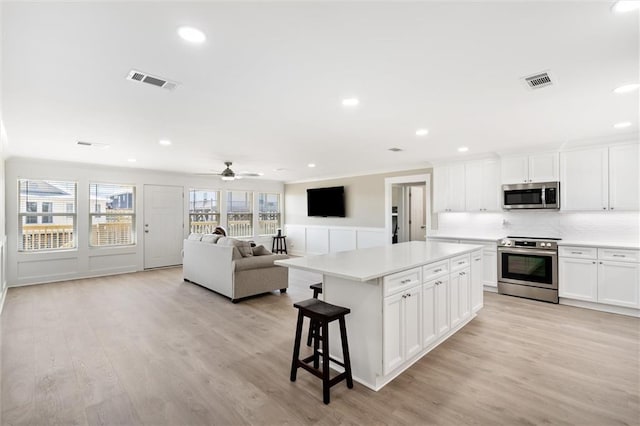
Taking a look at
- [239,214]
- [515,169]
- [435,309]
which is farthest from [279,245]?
[435,309]

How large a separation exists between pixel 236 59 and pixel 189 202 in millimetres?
6727

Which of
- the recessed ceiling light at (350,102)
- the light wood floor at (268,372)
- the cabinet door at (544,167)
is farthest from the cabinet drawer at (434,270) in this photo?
the cabinet door at (544,167)

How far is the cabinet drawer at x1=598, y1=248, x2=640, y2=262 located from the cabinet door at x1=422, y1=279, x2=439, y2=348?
9.85ft

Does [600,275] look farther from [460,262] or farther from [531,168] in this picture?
[460,262]

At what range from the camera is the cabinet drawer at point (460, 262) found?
335cm

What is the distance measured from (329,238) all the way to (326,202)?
1.03 m

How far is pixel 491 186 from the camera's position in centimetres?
554

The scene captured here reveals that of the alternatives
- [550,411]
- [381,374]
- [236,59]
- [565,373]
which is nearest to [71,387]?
[381,374]

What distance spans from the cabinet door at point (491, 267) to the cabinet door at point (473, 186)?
861mm

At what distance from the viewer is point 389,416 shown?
207 cm

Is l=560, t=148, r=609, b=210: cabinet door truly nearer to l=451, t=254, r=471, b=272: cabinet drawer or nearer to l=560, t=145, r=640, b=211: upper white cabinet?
l=560, t=145, r=640, b=211: upper white cabinet

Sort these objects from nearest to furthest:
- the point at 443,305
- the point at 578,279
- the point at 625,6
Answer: the point at 625,6 → the point at 443,305 → the point at 578,279

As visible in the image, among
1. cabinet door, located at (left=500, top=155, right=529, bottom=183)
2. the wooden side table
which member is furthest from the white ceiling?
the wooden side table

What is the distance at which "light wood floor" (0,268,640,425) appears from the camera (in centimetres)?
212
